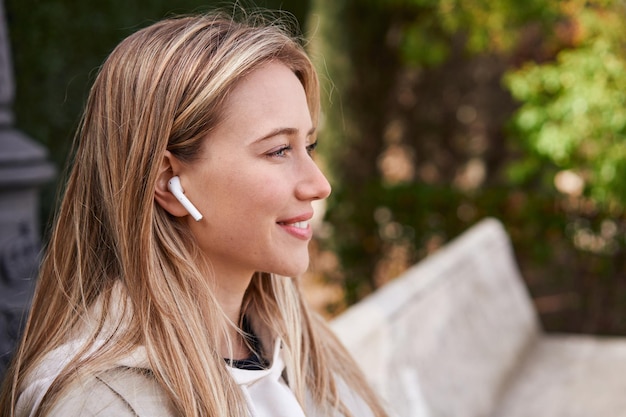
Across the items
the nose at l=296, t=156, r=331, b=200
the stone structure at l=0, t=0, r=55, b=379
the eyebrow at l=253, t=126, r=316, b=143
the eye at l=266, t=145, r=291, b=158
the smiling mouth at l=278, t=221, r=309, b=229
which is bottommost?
the stone structure at l=0, t=0, r=55, b=379

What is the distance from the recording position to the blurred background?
416 centimetres

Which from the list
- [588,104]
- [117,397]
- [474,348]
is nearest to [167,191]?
[117,397]

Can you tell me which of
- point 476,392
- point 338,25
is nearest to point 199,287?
point 476,392

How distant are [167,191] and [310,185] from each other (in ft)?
0.97

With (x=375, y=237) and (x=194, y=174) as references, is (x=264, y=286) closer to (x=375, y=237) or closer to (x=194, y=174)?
(x=194, y=174)

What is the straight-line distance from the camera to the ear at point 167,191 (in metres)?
1.69

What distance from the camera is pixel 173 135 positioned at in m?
1.66

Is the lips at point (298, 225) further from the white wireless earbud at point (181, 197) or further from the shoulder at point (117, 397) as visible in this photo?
the shoulder at point (117, 397)

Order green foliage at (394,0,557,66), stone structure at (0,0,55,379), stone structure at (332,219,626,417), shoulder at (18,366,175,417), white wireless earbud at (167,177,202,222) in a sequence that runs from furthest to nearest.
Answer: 1. green foliage at (394,0,557,66)
2. stone structure at (332,219,626,417)
3. stone structure at (0,0,55,379)
4. white wireless earbud at (167,177,202,222)
5. shoulder at (18,366,175,417)

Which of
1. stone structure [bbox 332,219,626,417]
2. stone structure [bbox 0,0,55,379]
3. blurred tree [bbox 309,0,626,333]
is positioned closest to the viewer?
stone structure [bbox 0,0,55,379]

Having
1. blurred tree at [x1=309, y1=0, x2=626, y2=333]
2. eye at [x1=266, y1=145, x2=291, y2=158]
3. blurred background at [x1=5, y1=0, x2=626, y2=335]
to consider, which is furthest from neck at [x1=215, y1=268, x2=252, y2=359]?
blurred tree at [x1=309, y1=0, x2=626, y2=333]

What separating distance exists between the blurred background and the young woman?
7.94ft

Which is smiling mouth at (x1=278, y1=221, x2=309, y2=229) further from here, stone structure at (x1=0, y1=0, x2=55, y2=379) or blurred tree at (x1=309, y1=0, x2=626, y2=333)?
blurred tree at (x1=309, y1=0, x2=626, y2=333)

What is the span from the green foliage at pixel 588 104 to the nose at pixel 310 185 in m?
5.27
